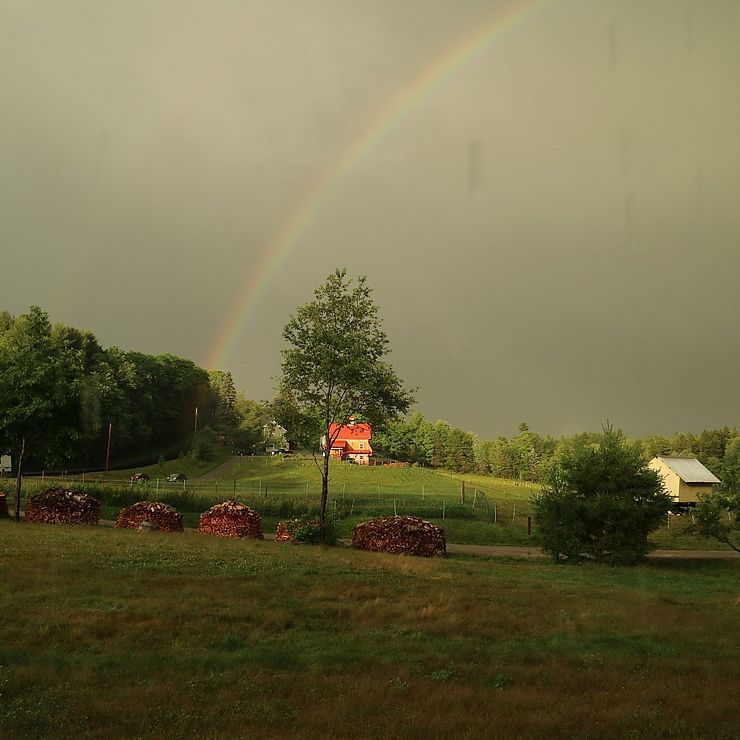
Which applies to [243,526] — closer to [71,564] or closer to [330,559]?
[330,559]

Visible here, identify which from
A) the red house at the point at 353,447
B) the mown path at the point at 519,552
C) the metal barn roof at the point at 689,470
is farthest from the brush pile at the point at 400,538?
the red house at the point at 353,447

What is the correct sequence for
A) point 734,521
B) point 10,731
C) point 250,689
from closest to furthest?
point 10,731 → point 250,689 → point 734,521

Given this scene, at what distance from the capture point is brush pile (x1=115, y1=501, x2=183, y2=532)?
2875cm

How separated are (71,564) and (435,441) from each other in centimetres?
14305

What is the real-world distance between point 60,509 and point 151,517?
473 centimetres

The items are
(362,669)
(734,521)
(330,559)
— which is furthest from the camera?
(734,521)

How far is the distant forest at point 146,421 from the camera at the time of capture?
32.7m

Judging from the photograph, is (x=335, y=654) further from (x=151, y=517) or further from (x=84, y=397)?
(x=84, y=397)

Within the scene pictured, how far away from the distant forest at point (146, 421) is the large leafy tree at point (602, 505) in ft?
7.24

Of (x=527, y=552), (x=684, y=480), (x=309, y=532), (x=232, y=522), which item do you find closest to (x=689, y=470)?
(x=684, y=480)

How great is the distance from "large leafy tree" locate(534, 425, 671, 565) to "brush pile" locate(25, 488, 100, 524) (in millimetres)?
21388

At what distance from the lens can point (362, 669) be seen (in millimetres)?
9773

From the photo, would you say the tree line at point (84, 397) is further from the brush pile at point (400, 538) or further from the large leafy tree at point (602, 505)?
the large leafy tree at point (602, 505)

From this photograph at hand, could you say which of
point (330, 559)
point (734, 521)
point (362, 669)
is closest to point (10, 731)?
point (362, 669)
